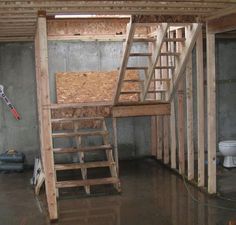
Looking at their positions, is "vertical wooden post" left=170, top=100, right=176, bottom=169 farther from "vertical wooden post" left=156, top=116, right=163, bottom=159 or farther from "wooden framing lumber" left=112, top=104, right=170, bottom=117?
"vertical wooden post" left=156, top=116, right=163, bottom=159

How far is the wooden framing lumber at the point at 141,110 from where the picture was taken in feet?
19.7

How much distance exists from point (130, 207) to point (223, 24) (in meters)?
2.66

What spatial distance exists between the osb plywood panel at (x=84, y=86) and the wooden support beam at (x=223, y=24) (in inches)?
103

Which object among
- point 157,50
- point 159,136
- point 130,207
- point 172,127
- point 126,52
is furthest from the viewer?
point 159,136

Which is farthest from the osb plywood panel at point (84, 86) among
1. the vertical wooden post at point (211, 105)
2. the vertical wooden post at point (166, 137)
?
the vertical wooden post at point (211, 105)

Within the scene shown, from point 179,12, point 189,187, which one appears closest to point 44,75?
point 179,12

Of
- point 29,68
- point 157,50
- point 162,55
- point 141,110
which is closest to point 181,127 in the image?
point 141,110

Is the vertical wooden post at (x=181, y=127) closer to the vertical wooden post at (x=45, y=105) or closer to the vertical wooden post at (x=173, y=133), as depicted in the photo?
the vertical wooden post at (x=173, y=133)

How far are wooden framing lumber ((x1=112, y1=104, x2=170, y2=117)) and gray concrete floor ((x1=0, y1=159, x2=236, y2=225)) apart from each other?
1113 mm

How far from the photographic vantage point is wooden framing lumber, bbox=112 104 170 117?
6012 mm

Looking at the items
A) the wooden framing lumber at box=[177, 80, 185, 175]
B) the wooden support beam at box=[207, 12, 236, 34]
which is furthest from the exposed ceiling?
the wooden framing lumber at box=[177, 80, 185, 175]

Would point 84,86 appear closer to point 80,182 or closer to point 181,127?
point 181,127

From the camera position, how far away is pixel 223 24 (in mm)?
4543

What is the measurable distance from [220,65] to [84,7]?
14.4ft
